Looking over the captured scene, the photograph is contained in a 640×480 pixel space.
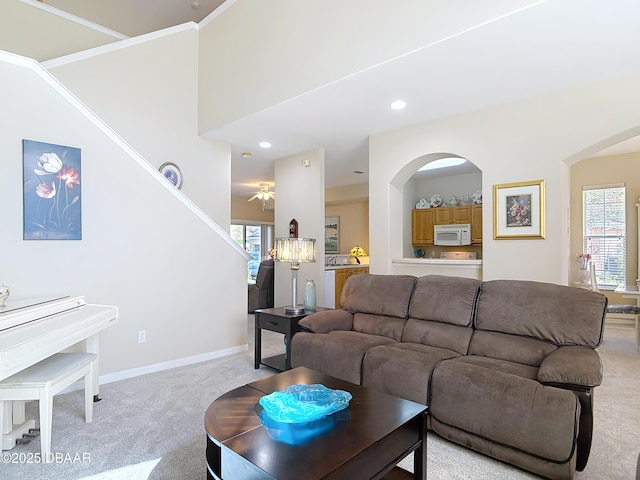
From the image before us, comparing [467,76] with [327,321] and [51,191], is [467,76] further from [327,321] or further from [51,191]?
[51,191]

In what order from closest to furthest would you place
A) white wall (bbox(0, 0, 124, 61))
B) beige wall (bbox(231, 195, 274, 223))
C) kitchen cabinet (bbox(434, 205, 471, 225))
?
white wall (bbox(0, 0, 124, 61))
kitchen cabinet (bbox(434, 205, 471, 225))
beige wall (bbox(231, 195, 274, 223))

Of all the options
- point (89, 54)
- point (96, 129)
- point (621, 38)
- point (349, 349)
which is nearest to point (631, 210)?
point (621, 38)

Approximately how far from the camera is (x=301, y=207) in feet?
19.0

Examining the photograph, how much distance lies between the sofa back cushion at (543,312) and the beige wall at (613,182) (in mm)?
4698

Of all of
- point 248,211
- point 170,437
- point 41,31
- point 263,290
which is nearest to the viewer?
point 170,437

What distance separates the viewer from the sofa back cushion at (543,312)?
2457mm

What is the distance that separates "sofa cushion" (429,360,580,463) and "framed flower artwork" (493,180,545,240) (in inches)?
72.8

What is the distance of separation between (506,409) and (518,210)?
2250 mm

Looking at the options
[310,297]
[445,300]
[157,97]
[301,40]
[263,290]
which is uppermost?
[301,40]

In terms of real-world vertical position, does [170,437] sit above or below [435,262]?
below

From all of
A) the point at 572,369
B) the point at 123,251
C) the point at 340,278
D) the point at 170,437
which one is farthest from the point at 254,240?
the point at 572,369

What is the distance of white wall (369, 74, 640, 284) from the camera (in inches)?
126

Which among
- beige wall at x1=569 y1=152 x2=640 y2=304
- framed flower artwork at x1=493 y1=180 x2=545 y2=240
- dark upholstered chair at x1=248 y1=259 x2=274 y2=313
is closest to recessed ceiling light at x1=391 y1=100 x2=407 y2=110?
framed flower artwork at x1=493 y1=180 x2=545 y2=240

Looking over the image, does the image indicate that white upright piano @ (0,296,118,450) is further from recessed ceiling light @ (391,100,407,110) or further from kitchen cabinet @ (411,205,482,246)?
kitchen cabinet @ (411,205,482,246)
